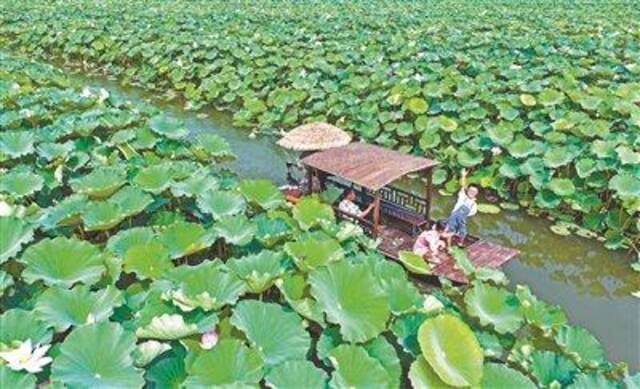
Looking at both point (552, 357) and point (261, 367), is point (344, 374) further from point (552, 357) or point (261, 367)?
point (552, 357)

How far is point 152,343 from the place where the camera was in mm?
2943

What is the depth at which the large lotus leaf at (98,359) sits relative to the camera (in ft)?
8.69

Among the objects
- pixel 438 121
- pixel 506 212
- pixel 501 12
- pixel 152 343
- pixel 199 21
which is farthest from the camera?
pixel 501 12

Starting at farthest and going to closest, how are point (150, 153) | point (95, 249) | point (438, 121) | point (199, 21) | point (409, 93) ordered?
point (199, 21)
point (409, 93)
point (438, 121)
point (150, 153)
point (95, 249)

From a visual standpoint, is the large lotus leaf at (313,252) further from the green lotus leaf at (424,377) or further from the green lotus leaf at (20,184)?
the green lotus leaf at (20,184)

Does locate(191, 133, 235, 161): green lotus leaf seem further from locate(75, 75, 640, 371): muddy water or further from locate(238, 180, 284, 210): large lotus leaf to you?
locate(75, 75, 640, 371): muddy water

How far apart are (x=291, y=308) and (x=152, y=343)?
2.50 feet

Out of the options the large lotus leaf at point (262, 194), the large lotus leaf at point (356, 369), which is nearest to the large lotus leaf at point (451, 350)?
the large lotus leaf at point (356, 369)

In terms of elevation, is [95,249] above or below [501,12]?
above

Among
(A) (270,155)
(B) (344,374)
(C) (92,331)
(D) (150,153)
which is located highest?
(C) (92,331)

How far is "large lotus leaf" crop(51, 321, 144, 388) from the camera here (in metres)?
2.65

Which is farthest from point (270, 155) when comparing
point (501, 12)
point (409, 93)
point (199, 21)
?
point (501, 12)

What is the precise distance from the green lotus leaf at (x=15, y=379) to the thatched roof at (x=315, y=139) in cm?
516

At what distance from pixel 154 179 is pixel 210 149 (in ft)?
5.26
